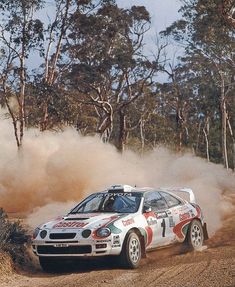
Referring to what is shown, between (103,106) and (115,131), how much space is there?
1976cm

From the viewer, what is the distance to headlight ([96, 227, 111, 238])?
971cm

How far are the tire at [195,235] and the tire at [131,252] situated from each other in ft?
6.07

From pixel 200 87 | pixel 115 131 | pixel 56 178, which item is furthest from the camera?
pixel 115 131

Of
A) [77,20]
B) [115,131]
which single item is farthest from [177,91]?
[77,20]

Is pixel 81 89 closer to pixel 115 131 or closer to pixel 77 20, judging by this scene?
pixel 77 20

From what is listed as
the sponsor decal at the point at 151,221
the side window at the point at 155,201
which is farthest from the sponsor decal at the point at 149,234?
the side window at the point at 155,201

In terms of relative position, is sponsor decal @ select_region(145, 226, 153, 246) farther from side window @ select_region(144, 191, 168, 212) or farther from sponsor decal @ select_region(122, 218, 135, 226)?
side window @ select_region(144, 191, 168, 212)

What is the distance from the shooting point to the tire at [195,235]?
11789 mm

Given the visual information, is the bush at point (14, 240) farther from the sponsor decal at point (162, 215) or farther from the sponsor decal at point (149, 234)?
the sponsor decal at point (162, 215)

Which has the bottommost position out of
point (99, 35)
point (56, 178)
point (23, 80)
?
point (56, 178)

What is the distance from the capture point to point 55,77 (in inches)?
1393

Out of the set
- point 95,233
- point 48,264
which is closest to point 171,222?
point 95,233

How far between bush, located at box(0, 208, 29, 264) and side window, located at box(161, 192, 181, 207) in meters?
2.98

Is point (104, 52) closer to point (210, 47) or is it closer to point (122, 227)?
point (210, 47)
